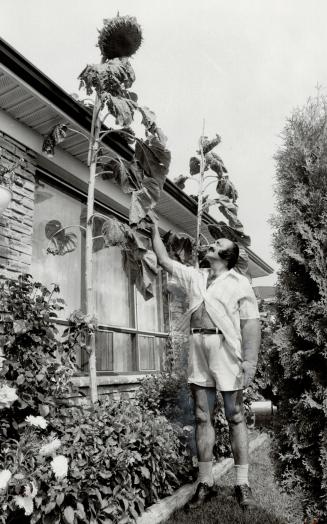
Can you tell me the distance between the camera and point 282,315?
347cm

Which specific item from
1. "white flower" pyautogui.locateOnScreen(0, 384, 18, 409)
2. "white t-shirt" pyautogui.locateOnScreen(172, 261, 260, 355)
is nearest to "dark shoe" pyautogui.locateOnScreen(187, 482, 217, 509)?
"white t-shirt" pyautogui.locateOnScreen(172, 261, 260, 355)

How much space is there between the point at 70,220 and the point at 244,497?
4.06 meters

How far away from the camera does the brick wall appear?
14.5 feet

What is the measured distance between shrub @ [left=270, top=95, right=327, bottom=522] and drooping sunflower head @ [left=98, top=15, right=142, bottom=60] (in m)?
2.22

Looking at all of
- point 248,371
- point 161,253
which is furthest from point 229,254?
point 248,371

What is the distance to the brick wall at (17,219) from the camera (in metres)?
4.42

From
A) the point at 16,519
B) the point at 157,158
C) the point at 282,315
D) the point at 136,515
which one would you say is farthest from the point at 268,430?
the point at 157,158

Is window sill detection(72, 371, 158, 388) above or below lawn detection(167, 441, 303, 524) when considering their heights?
above

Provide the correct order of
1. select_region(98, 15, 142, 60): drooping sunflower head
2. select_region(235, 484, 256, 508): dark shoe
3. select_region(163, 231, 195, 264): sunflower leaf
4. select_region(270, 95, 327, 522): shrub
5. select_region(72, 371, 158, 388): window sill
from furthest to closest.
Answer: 1. select_region(163, 231, 195, 264): sunflower leaf
2. select_region(72, 371, 158, 388): window sill
3. select_region(98, 15, 142, 60): drooping sunflower head
4. select_region(235, 484, 256, 508): dark shoe
5. select_region(270, 95, 327, 522): shrub

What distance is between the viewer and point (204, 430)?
11.6 ft

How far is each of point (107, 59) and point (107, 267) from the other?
10.2 ft

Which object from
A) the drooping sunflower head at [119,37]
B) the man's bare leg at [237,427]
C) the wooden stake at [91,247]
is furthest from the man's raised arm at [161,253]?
the drooping sunflower head at [119,37]

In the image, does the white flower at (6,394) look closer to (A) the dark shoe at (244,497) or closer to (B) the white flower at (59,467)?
(B) the white flower at (59,467)

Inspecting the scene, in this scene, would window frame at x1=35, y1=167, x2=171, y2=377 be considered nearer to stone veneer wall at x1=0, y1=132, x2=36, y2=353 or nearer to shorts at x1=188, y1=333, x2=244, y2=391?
stone veneer wall at x1=0, y1=132, x2=36, y2=353
